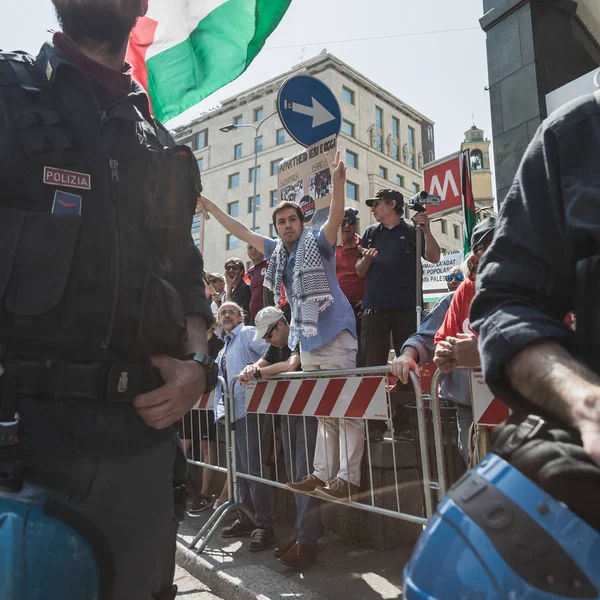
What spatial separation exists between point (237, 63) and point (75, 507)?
3428mm

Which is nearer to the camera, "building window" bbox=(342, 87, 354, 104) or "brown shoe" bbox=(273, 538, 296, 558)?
"brown shoe" bbox=(273, 538, 296, 558)

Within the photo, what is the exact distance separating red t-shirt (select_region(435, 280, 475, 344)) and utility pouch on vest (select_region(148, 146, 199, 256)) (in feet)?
7.30

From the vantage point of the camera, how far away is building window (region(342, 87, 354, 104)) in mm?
38812

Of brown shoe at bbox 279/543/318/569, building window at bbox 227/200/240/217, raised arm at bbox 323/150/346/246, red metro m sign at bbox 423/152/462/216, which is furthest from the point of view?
building window at bbox 227/200/240/217

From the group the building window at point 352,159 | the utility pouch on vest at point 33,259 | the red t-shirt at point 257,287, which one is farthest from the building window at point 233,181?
the utility pouch on vest at point 33,259

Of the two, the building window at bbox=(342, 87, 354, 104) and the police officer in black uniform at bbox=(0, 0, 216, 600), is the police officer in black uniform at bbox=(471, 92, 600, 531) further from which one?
the building window at bbox=(342, 87, 354, 104)

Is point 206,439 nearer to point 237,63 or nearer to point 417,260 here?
point 417,260

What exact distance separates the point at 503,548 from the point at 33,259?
1.19 m

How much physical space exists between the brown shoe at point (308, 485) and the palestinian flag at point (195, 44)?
9.09 ft

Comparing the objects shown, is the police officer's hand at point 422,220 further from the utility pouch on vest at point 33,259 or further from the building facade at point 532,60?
the utility pouch on vest at point 33,259

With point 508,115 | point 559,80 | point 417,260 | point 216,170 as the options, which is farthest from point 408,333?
point 216,170

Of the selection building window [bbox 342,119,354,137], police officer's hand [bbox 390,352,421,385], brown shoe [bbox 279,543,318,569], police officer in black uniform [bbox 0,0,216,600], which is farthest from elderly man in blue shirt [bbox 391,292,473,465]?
building window [bbox 342,119,354,137]

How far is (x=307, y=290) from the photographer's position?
444 cm

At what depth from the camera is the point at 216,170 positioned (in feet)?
145
